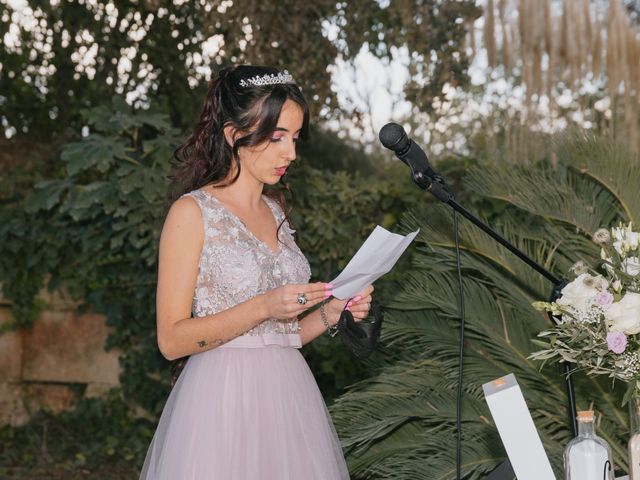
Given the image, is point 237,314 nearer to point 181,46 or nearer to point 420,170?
point 420,170

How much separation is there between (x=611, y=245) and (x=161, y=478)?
1.26 meters

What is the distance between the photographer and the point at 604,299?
200 cm

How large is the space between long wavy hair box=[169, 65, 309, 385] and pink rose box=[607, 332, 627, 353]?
104 cm

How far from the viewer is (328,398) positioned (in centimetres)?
544

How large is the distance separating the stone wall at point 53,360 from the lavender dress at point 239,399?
12.0 ft

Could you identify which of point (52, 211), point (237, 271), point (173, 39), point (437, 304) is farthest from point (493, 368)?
point (173, 39)

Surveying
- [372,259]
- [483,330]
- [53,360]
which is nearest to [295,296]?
[372,259]

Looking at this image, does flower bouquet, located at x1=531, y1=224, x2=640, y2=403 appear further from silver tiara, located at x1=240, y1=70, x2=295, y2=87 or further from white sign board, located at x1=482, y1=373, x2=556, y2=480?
silver tiara, located at x1=240, y1=70, x2=295, y2=87

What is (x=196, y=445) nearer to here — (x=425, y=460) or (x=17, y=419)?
(x=425, y=460)

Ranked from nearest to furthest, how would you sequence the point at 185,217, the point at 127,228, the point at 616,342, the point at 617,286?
the point at 616,342 → the point at 617,286 → the point at 185,217 → the point at 127,228

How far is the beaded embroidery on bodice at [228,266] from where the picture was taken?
98.1 inches

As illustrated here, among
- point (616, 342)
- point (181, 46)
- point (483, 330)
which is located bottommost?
point (483, 330)

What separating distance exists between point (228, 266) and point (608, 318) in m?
0.99

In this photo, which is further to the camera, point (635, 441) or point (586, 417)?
point (635, 441)
